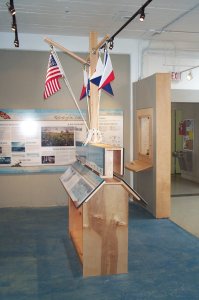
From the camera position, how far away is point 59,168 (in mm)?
7250

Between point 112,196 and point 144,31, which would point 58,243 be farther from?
point 144,31

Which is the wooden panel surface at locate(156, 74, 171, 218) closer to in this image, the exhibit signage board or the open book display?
the exhibit signage board

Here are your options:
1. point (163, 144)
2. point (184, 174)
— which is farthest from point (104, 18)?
point (184, 174)

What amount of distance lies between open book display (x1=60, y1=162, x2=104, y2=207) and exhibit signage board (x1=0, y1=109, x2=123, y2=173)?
83.1 inches

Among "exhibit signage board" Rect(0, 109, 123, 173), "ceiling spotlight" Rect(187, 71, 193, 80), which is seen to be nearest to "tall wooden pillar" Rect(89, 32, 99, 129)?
"exhibit signage board" Rect(0, 109, 123, 173)

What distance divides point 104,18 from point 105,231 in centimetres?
386

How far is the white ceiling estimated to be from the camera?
A: 5.32 meters

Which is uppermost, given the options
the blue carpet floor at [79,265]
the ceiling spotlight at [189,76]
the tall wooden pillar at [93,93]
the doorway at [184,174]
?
the ceiling spotlight at [189,76]

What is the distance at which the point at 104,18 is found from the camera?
236 inches

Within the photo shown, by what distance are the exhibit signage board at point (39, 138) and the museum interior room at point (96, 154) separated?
21 mm

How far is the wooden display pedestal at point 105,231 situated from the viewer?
389 cm

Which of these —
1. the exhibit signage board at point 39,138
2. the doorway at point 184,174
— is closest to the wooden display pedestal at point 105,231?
the doorway at point 184,174

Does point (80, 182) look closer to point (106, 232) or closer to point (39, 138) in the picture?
point (106, 232)

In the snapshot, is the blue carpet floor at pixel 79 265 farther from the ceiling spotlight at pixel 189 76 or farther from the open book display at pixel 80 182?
the ceiling spotlight at pixel 189 76
